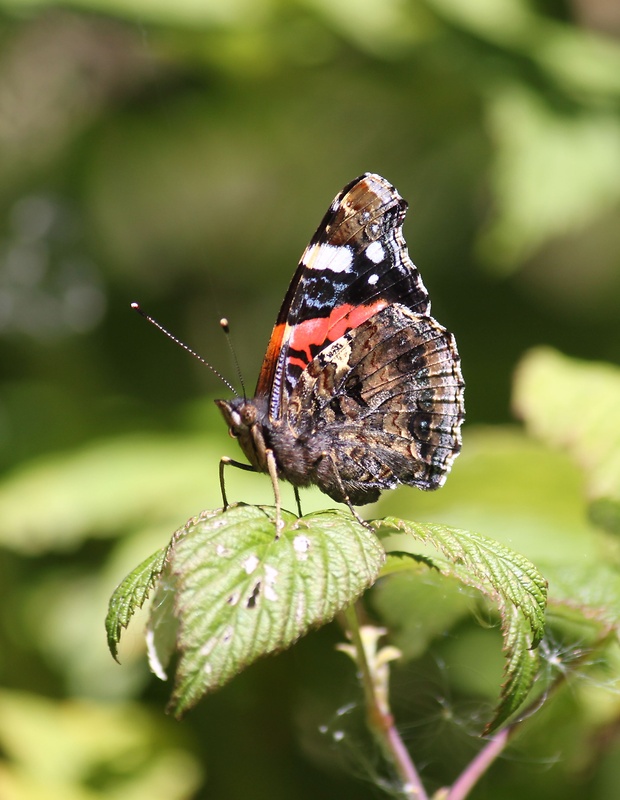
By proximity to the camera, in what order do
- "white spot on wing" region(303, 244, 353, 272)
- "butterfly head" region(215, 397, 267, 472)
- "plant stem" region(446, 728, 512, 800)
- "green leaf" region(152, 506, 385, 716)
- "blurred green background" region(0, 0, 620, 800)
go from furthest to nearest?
"blurred green background" region(0, 0, 620, 800) < "white spot on wing" region(303, 244, 353, 272) < "butterfly head" region(215, 397, 267, 472) < "plant stem" region(446, 728, 512, 800) < "green leaf" region(152, 506, 385, 716)

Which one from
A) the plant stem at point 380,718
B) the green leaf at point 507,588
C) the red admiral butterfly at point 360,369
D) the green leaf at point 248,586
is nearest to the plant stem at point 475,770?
the plant stem at point 380,718

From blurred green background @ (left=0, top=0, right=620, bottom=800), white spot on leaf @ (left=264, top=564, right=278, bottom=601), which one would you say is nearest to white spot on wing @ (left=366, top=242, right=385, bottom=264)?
blurred green background @ (left=0, top=0, right=620, bottom=800)

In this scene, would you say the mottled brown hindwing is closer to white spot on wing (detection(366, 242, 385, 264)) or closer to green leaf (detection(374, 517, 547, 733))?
white spot on wing (detection(366, 242, 385, 264))

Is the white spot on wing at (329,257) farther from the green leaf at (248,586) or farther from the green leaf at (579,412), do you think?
the green leaf at (248,586)

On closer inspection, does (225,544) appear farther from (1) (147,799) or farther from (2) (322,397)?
(1) (147,799)

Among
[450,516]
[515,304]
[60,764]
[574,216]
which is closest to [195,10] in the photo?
[574,216]

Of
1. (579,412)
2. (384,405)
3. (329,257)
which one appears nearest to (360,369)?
(384,405)
